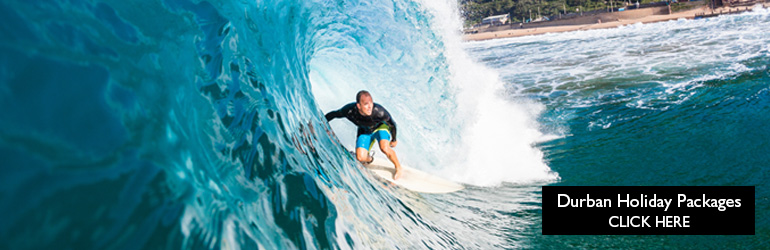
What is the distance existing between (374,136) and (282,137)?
2.20m

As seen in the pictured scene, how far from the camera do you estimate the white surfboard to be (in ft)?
18.6

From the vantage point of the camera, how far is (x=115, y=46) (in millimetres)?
2285

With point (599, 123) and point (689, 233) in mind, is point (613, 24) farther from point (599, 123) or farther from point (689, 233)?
point (689, 233)

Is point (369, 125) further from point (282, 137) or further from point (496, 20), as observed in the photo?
point (496, 20)

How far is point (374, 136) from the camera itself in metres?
5.53

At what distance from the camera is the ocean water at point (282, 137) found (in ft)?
5.88

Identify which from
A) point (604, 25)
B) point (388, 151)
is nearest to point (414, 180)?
point (388, 151)

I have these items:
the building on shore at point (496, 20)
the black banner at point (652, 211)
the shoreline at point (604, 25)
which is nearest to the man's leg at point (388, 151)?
the black banner at point (652, 211)

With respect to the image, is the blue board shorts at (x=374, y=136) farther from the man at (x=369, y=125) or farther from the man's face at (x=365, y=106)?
the man's face at (x=365, y=106)

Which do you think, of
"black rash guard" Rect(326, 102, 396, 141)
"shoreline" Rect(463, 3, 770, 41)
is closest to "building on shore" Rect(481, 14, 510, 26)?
"shoreline" Rect(463, 3, 770, 41)

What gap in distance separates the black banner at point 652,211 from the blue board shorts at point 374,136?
178cm

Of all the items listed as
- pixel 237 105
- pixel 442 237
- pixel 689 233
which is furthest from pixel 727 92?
pixel 237 105

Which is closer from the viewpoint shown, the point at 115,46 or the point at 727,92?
the point at 115,46

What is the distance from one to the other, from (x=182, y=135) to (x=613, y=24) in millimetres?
60816
